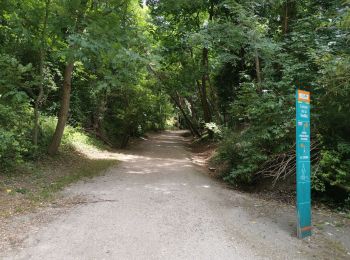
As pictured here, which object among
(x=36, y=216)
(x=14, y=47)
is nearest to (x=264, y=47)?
(x=36, y=216)

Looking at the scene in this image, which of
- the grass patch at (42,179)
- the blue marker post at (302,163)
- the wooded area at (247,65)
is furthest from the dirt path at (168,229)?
the wooded area at (247,65)

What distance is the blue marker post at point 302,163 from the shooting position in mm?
5590

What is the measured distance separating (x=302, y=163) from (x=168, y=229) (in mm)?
2665

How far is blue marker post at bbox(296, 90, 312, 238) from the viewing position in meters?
5.59

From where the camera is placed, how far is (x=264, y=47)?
403 inches

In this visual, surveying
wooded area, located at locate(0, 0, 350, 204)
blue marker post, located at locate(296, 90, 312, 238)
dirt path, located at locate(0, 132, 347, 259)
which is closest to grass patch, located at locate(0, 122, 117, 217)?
wooded area, located at locate(0, 0, 350, 204)

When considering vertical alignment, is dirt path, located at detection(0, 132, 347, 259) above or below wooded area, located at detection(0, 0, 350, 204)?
below

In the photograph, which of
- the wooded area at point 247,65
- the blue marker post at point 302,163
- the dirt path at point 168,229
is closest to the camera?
the dirt path at point 168,229

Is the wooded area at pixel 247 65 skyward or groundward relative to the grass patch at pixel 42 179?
skyward

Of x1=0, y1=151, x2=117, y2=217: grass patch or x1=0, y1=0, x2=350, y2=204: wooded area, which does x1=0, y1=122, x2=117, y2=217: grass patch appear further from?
x1=0, y1=0, x2=350, y2=204: wooded area

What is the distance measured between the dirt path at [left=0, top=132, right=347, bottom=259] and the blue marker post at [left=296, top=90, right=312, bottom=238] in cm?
31

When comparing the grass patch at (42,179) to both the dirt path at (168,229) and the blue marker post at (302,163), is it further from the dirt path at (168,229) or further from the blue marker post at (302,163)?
the blue marker post at (302,163)

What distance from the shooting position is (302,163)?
5.65 m

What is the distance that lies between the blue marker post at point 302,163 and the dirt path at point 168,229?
0.31m
